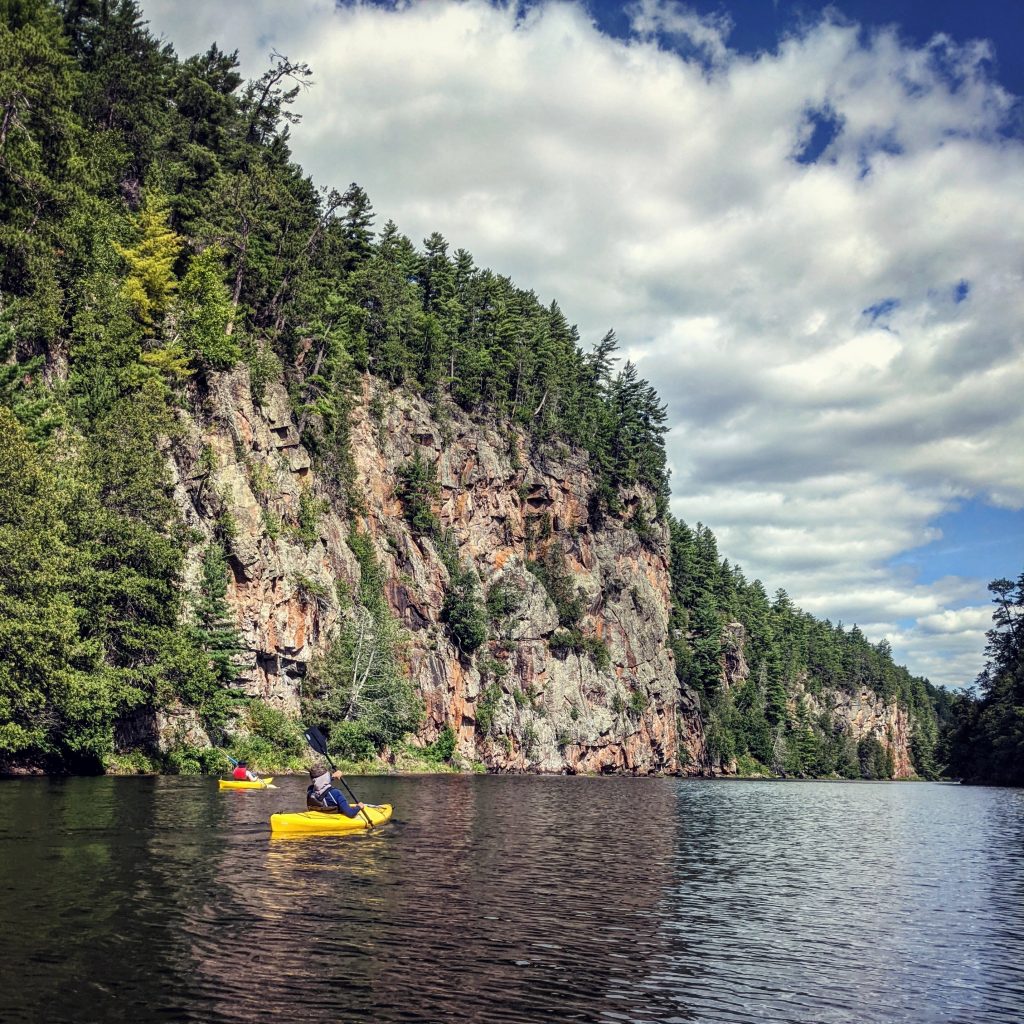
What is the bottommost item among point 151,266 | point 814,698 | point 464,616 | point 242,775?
point 242,775

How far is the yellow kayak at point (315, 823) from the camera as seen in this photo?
2759 centimetres

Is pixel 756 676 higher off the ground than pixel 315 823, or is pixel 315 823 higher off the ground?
pixel 756 676

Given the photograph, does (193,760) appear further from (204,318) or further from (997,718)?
(997,718)

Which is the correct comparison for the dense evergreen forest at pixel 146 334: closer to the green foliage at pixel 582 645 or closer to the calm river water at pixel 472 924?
the calm river water at pixel 472 924

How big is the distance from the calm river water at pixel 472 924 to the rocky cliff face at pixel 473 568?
26900 millimetres

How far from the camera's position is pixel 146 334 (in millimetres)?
59844

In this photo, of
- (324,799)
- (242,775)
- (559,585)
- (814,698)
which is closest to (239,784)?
(242,775)

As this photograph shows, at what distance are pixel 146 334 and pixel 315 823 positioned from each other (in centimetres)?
4241

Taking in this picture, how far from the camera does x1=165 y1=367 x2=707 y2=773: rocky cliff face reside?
60250mm

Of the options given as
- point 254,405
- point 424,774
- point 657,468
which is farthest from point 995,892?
point 657,468

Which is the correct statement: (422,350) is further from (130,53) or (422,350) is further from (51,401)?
(51,401)

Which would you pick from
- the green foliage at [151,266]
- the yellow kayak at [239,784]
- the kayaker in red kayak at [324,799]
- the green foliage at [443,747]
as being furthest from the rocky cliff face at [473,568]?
the kayaker in red kayak at [324,799]

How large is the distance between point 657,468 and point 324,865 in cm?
11416

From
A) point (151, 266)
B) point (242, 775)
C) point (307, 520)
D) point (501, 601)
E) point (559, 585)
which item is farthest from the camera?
point (559, 585)
